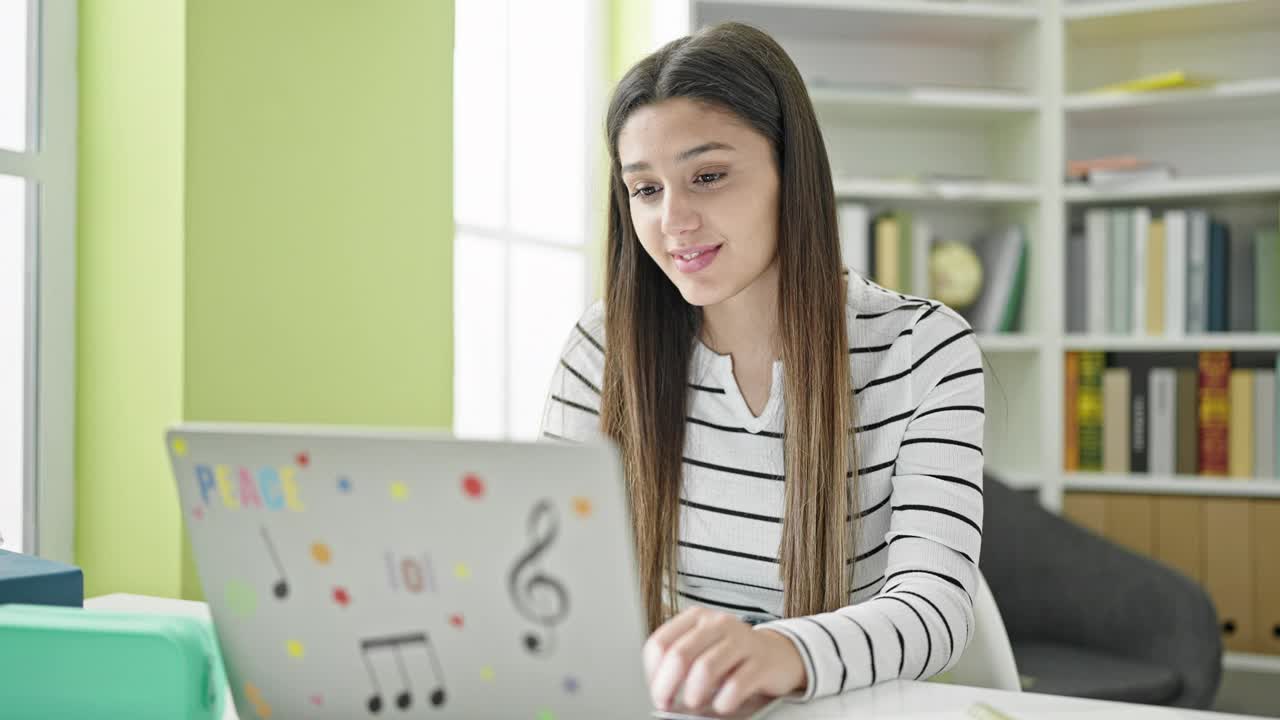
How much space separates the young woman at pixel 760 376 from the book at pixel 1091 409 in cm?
182

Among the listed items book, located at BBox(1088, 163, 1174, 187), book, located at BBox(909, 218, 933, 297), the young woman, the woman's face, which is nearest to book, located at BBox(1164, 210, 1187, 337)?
book, located at BBox(1088, 163, 1174, 187)

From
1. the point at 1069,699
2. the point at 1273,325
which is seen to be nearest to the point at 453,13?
the point at 1069,699

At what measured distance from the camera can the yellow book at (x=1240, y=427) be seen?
9.30ft

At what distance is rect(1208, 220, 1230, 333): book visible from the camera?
9.30 ft

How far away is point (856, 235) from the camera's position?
2.92 meters

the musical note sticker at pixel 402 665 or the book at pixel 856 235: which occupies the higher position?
the book at pixel 856 235

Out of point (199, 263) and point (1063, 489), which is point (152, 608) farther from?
point (1063, 489)

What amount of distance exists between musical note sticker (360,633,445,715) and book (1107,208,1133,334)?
2632mm

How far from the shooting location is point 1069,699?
87 cm

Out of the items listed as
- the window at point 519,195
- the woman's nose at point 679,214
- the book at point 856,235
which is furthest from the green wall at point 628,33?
the woman's nose at point 679,214

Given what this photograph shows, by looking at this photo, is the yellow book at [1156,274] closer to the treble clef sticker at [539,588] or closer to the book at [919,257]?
the book at [919,257]

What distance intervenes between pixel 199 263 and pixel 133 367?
0.16m

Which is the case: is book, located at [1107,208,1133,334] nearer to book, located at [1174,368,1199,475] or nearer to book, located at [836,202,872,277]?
book, located at [1174,368,1199,475]

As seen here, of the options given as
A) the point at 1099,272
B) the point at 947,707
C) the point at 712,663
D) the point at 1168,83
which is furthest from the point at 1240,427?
the point at 712,663
